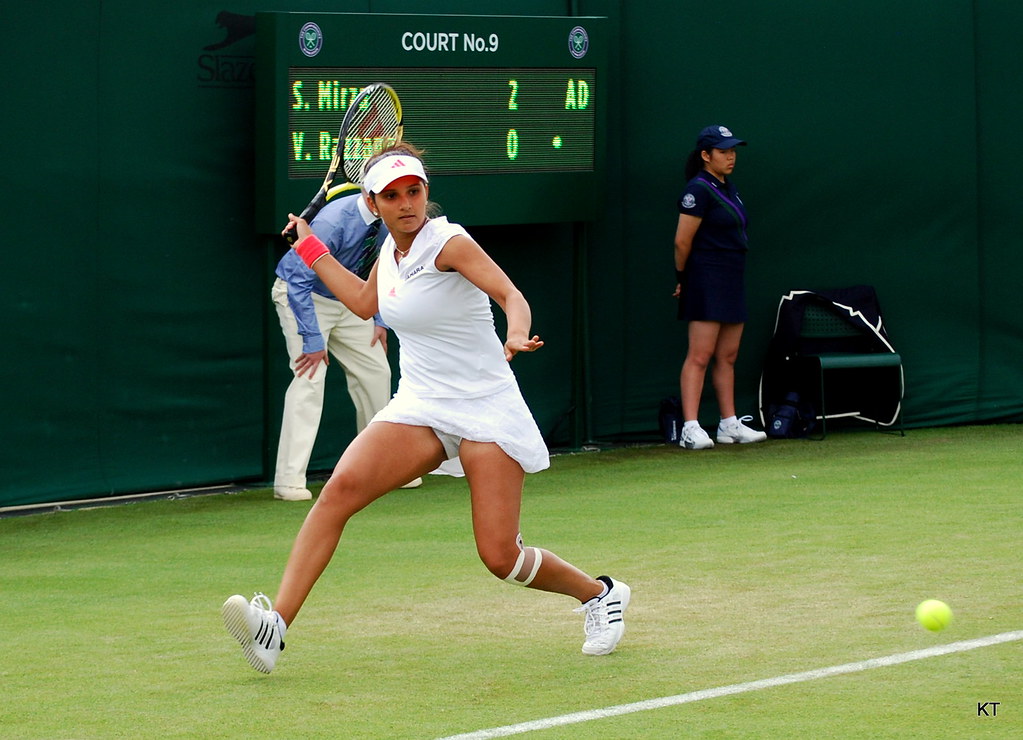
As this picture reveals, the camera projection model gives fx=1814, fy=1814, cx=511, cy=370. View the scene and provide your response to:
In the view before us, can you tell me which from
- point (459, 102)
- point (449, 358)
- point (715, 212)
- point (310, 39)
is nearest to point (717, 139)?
point (715, 212)

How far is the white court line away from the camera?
5125 millimetres

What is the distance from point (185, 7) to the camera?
10148mm

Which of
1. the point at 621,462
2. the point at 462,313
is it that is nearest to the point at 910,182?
the point at 621,462

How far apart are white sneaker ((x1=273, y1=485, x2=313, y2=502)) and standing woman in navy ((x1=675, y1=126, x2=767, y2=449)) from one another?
2.97m

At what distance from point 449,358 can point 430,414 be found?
7.6 inches

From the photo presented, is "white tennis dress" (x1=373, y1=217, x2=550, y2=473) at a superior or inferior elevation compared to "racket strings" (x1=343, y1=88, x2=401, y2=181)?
inferior

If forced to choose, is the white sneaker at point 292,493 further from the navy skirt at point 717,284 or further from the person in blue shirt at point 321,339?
the navy skirt at point 717,284

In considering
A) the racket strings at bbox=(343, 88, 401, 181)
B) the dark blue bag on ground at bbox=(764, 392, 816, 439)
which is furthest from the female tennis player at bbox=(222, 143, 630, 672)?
the dark blue bag on ground at bbox=(764, 392, 816, 439)

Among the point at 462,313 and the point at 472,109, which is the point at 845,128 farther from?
the point at 462,313

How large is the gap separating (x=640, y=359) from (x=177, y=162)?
3687 millimetres

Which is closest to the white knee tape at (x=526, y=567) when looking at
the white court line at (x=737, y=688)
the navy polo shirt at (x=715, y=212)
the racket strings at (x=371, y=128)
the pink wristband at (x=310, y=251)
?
the white court line at (x=737, y=688)

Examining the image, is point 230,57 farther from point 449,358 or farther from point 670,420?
point 449,358

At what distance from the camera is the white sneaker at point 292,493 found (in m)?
10.0

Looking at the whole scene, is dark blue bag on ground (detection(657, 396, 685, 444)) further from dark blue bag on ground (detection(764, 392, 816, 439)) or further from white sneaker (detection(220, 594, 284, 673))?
white sneaker (detection(220, 594, 284, 673))
